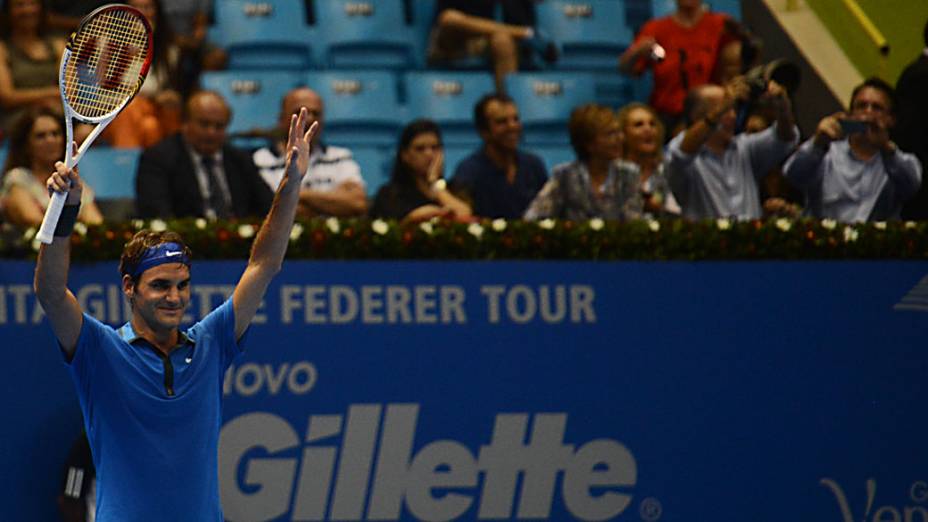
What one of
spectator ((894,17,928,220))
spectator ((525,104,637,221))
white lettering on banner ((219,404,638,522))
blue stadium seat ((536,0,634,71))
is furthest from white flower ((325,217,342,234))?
blue stadium seat ((536,0,634,71))

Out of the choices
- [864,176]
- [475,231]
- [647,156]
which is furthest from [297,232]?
[864,176]

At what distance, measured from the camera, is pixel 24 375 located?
22.7 feet

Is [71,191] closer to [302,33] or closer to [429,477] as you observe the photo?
[429,477]

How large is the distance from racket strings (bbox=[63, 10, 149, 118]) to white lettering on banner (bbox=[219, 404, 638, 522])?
2.25 metres

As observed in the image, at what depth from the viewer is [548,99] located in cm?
1129

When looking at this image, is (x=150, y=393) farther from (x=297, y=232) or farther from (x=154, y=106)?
(x=154, y=106)

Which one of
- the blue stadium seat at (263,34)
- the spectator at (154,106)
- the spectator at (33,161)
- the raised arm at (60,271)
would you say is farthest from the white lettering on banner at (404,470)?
the blue stadium seat at (263,34)

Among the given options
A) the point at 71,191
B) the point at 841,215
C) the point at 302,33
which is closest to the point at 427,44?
the point at 302,33

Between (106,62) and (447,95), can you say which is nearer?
(106,62)

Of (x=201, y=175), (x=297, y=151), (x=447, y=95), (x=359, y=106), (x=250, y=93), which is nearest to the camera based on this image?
(x=297, y=151)

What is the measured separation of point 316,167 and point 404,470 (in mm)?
2339

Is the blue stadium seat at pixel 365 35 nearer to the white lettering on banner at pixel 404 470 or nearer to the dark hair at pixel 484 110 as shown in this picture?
the dark hair at pixel 484 110

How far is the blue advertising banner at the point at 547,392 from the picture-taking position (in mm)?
7062

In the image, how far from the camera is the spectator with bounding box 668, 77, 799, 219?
8.53 m
